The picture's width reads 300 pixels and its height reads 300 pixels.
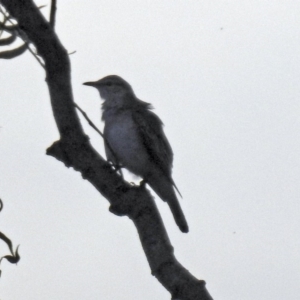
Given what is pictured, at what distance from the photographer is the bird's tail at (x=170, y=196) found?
761cm

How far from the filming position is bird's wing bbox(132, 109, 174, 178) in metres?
7.46

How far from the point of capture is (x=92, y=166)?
3.19m

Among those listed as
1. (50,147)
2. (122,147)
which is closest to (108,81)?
(122,147)

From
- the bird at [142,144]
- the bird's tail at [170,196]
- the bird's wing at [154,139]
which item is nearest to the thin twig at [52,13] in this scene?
the bird at [142,144]

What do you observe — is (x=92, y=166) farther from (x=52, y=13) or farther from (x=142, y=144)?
(x=142, y=144)

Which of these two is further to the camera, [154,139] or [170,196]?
[170,196]

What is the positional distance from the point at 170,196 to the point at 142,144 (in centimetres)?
73

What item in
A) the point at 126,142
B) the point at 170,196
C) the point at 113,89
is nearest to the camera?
the point at 126,142

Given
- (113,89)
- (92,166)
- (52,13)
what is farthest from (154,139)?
(52,13)

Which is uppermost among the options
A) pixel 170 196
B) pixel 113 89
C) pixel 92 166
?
pixel 113 89

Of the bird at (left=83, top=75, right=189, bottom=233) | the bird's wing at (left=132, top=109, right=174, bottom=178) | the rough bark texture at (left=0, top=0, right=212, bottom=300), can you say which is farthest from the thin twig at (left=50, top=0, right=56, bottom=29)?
the bird's wing at (left=132, top=109, right=174, bottom=178)

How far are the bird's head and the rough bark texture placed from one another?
15.0 feet

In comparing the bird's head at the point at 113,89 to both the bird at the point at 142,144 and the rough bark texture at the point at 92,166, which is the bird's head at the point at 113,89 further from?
the rough bark texture at the point at 92,166

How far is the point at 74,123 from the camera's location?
3.08 meters
